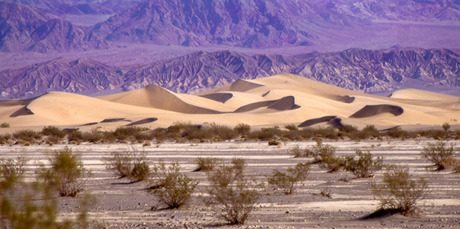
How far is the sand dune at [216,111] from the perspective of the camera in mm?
79875

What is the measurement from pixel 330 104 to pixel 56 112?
54.7 m

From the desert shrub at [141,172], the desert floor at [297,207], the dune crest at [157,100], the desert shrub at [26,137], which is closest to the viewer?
the desert floor at [297,207]

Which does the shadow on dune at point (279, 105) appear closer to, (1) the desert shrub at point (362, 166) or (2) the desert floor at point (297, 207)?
(1) the desert shrub at point (362, 166)

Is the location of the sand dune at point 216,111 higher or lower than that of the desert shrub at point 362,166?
higher

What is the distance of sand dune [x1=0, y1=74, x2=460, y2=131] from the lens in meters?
79.9

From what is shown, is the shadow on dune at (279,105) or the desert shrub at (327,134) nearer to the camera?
the desert shrub at (327,134)

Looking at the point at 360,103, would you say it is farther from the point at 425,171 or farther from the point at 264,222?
the point at 264,222

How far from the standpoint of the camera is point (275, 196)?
1472 centimetres

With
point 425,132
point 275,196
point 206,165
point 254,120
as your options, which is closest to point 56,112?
point 254,120

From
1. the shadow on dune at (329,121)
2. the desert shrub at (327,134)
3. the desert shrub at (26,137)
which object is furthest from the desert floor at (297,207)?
the shadow on dune at (329,121)

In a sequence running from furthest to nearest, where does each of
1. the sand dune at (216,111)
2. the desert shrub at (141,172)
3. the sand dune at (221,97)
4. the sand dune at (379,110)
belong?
the sand dune at (221,97) → the sand dune at (379,110) → the sand dune at (216,111) → the desert shrub at (141,172)

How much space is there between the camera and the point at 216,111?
10925 centimetres

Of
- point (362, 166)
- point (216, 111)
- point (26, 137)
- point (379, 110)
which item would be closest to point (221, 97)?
point (216, 111)

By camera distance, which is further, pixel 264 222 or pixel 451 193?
pixel 451 193
